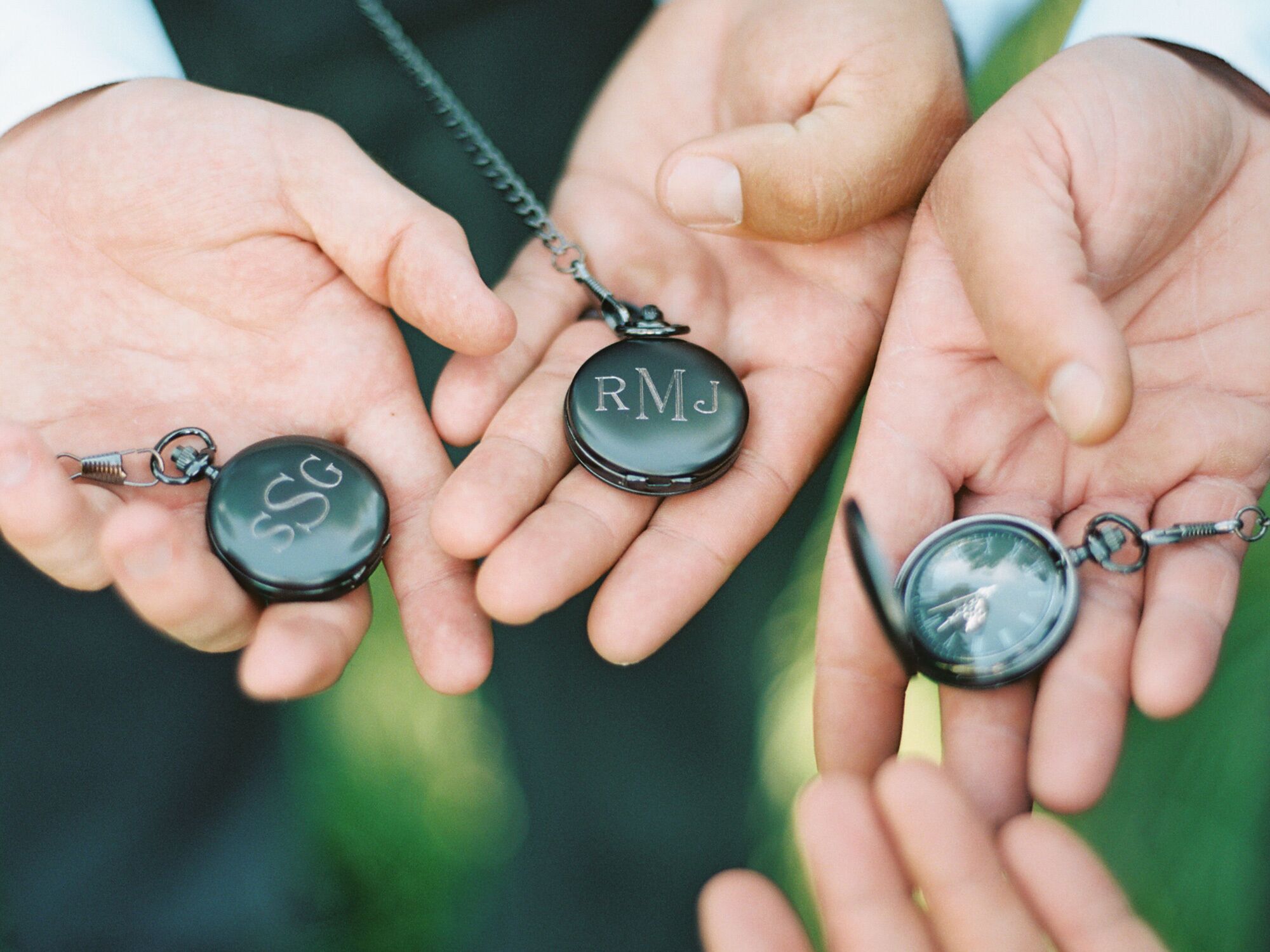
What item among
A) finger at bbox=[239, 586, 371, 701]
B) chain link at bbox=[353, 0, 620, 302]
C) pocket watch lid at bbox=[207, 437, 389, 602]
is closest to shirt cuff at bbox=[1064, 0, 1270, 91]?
chain link at bbox=[353, 0, 620, 302]

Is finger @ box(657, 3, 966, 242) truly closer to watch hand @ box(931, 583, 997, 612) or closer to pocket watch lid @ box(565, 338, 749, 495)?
pocket watch lid @ box(565, 338, 749, 495)

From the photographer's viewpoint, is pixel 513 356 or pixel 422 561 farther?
pixel 513 356

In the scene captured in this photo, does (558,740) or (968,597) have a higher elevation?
(968,597)

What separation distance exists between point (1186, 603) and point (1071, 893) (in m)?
0.62

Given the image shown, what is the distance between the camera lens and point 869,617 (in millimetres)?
1756

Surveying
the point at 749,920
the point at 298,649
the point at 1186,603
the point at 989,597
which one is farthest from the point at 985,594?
the point at 298,649

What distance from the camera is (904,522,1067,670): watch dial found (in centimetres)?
166

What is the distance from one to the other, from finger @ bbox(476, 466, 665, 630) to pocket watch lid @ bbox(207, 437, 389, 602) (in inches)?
11.3

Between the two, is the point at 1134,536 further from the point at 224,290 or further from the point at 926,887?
the point at 224,290

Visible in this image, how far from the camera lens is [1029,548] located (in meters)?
1.76

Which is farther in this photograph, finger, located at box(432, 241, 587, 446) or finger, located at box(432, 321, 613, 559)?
finger, located at box(432, 241, 587, 446)

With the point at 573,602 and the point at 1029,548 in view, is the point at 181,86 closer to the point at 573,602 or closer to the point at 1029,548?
the point at 573,602

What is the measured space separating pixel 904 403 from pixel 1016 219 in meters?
0.45

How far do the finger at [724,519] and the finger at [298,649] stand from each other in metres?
0.51
